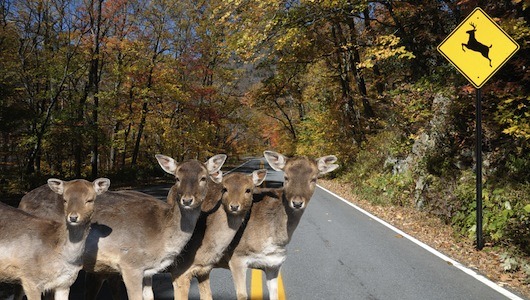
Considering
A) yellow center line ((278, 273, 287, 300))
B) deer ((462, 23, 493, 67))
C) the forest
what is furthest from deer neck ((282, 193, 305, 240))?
deer ((462, 23, 493, 67))

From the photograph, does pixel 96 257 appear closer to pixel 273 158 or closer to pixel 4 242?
pixel 4 242

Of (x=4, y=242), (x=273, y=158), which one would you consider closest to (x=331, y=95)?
(x=273, y=158)

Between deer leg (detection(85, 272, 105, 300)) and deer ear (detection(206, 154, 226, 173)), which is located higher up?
deer ear (detection(206, 154, 226, 173))

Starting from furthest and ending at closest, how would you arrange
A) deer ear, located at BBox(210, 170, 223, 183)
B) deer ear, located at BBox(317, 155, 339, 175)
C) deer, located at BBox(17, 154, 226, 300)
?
deer ear, located at BBox(210, 170, 223, 183), deer ear, located at BBox(317, 155, 339, 175), deer, located at BBox(17, 154, 226, 300)

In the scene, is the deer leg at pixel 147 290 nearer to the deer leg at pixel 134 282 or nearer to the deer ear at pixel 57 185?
the deer leg at pixel 134 282

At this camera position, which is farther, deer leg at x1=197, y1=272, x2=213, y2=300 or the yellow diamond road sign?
the yellow diamond road sign

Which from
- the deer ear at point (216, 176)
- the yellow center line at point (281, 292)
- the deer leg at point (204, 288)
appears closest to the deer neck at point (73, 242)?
the deer leg at point (204, 288)

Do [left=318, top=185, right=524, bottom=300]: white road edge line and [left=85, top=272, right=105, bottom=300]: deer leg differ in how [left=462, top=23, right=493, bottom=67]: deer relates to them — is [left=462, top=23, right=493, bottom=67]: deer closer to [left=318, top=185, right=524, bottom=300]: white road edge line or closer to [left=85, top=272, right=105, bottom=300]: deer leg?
[left=318, top=185, right=524, bottom=300]: white road edge line

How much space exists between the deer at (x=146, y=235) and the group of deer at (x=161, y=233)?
0.04 feet

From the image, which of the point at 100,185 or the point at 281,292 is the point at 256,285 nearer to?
the point at 281,292

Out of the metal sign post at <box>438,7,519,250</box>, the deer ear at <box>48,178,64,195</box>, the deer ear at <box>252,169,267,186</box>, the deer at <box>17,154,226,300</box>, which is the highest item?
the metal sign post at <box>438,7,519,250</box>

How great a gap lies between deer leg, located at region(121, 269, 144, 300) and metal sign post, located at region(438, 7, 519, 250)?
23.0 feet

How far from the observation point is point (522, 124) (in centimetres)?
834

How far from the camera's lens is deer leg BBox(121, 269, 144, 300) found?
14.8ft
